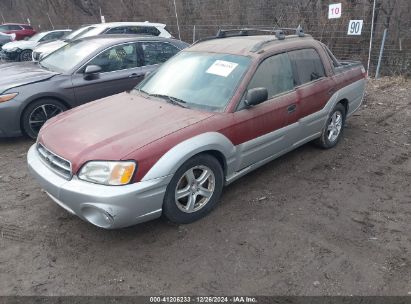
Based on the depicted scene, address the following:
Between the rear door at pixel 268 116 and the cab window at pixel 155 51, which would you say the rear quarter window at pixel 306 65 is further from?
the cab window at pixel 155 51

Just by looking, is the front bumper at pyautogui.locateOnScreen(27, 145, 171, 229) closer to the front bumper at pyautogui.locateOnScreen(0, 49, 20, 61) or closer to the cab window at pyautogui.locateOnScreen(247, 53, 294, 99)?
the cab window at pyautogui.locateOnScreen(247, 53, 294, 99)

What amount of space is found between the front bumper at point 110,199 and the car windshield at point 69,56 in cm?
349

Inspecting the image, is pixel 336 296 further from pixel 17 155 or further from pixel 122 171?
pixel 17 155

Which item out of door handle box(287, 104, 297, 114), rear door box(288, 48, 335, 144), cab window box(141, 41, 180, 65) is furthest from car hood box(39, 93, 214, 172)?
cab window box(141, 41, 180, 65)

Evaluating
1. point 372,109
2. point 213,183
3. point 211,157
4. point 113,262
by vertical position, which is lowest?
point 372,109

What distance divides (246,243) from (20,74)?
477 cm

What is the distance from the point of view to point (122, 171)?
3133 millimetres

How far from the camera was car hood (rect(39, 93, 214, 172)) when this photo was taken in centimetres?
327

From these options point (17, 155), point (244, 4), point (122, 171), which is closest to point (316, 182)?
point (122, 171)

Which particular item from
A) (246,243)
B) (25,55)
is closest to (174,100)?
(246,243)

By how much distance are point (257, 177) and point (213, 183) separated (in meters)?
1.04

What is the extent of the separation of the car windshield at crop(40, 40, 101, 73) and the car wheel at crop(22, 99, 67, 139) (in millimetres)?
636

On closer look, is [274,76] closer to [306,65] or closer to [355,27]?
[306,65]

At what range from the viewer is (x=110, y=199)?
120 inches
